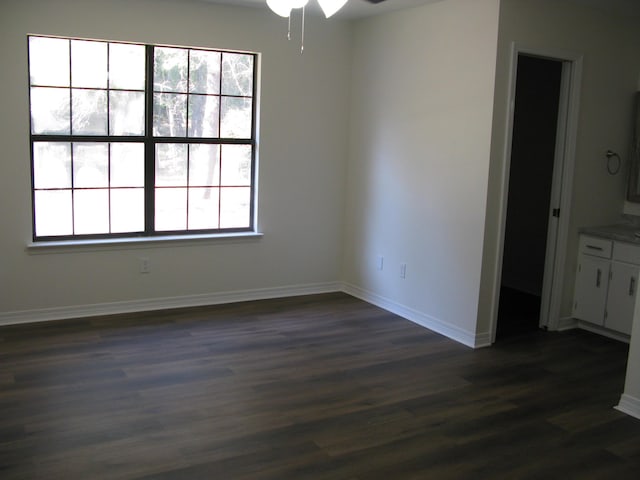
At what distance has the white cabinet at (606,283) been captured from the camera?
4.81m

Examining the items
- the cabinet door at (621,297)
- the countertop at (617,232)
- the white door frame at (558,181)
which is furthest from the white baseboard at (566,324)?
the countertop at (617,232)

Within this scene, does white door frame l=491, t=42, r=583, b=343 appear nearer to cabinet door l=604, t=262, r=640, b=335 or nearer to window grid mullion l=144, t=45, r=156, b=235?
cabinet door l=604, t=262, r=640, b=335

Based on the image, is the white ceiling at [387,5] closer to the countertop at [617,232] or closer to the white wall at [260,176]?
the white wall at [260,176]

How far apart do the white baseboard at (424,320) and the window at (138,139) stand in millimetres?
1195

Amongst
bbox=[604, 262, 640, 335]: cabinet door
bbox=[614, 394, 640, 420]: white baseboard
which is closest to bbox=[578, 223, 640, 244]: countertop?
bbox=[604, 262, 640, 335]: cabinet door

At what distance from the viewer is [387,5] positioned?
504 cm

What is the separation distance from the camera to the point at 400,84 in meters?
5.29

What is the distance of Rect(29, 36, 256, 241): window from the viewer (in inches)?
191

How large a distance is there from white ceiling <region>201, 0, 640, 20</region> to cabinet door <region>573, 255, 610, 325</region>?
1882 mm

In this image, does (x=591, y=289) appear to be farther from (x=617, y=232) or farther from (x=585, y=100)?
(x=585, y=100)

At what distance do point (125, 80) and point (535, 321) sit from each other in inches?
151

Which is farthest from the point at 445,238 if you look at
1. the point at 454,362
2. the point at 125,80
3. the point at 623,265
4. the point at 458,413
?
the point at 125,80

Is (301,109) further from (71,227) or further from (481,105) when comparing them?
(71,227)

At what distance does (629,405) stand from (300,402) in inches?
73.3
